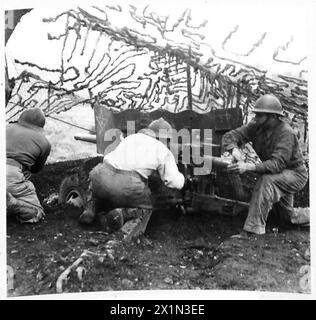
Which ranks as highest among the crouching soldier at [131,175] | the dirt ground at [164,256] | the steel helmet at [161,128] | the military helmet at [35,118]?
the military helmet at [35,118]

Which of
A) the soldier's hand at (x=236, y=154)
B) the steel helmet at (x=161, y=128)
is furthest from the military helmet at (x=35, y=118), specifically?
the soldier's hand at (x=236, y=154)

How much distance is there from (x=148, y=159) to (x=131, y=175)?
30 cm

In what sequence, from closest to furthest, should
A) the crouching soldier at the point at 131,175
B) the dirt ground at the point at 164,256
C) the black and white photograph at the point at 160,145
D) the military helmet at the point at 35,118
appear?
the dirt ground at the point at 164,256 → the black and white photograph at the point at 160,145 → the crouching soldier at the point at 131,175 → the military helmet at the point at 35,118

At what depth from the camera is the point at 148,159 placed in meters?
8.33

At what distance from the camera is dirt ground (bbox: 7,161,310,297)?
8.03 m

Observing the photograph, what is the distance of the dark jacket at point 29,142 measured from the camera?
27.8 feet

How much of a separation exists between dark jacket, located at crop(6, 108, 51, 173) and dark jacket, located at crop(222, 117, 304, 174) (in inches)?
92.5

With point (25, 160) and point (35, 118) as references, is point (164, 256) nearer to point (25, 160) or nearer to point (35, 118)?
point (25, 160)

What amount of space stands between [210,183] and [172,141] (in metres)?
0.73

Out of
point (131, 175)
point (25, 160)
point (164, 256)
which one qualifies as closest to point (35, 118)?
point (25, 160)

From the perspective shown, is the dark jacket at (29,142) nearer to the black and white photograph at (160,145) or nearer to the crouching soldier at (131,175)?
the black and white photograph at (160,145)

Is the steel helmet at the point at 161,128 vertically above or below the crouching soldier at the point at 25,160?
above

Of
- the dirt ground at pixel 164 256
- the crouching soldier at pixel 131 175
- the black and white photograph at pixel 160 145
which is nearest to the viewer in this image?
the dirt ground at pixel 164 256

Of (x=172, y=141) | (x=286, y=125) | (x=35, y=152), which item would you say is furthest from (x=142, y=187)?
(x=286, y=125)
